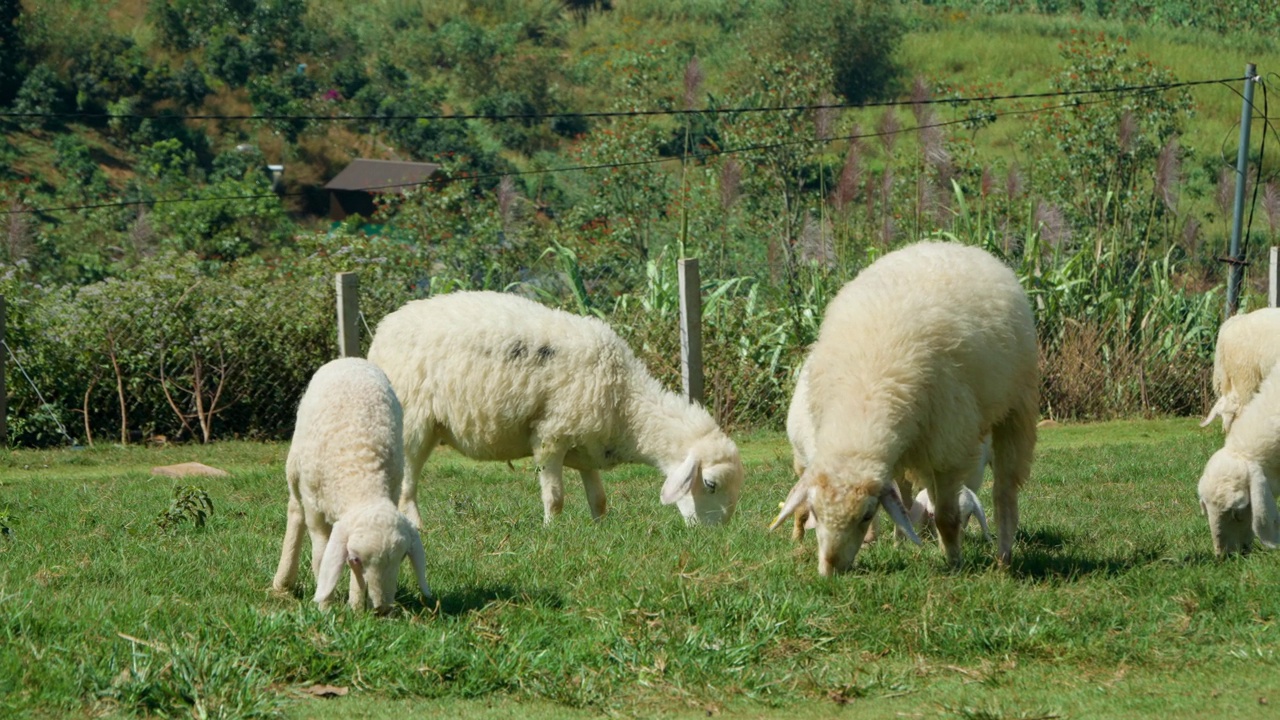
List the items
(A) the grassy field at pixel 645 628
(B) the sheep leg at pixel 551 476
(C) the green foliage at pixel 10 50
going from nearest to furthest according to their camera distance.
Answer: (A) the grassy field at pixel 645 628 < (B) the sheep leg at pixel 551 476 < (C) the green foliage at pixel 10 50

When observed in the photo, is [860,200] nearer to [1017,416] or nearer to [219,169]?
[219,169]

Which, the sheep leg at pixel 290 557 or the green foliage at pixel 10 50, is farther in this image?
the green foliage at pixel 10 50

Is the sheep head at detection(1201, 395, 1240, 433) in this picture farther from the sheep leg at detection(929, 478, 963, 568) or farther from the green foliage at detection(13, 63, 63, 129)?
the green foliage at detection(13, 63, 63, 129)

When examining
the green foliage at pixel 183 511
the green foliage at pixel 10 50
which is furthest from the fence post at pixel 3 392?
the green foliage at pixel 10 50

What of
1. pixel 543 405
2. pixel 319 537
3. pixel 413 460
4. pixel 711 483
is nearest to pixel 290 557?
pixel 319 537

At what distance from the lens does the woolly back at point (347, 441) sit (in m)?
5.98

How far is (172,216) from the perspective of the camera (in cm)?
2602

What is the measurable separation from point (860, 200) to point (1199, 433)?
57.6 ft

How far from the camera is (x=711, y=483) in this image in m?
8.55

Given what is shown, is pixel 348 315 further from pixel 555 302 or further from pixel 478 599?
pixel 478 599

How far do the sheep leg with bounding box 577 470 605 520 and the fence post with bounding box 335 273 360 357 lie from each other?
3.90 metres

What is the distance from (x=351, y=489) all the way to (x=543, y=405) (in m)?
2.83

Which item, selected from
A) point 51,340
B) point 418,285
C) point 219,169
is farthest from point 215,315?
A: point 219,169

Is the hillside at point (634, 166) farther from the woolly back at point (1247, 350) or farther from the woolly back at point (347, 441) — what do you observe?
the woolly back at point (347, 441)
